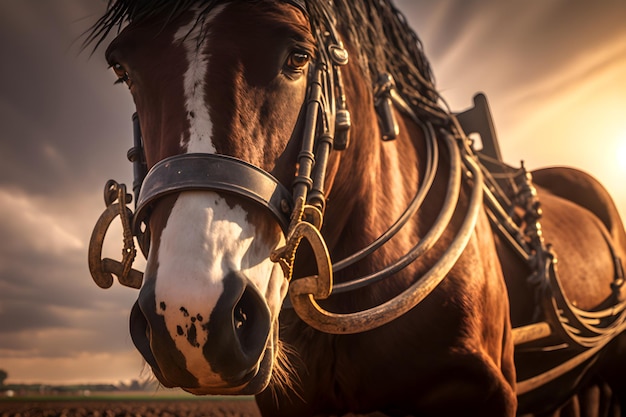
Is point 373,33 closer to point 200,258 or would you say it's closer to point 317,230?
point 317,230

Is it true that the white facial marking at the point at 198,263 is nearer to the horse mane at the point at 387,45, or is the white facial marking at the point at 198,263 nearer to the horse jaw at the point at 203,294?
the horse jaw at the point at 203,294

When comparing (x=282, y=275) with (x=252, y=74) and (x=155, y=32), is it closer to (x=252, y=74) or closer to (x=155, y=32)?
(x=252, y=74)

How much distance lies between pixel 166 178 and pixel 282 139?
0.44 metres

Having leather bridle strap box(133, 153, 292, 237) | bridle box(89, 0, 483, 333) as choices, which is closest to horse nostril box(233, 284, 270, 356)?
bridle box(89, 0, 483, 333)

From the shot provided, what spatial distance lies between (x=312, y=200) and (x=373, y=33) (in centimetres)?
137

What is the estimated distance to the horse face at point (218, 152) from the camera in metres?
1.24

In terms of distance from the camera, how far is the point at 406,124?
2781 millimetres

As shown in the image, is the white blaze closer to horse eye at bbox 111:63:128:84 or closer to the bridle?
the bridle

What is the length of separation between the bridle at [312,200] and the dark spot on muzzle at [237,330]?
0.55 feet

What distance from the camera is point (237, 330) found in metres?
1.33

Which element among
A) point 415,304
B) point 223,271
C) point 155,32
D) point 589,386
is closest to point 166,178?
point 223,271

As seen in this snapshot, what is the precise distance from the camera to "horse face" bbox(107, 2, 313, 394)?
1.24 meters

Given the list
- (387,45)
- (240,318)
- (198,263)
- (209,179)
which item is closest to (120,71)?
(209,179)

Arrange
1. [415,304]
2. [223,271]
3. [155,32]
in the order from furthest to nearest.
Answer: [415,304] → [155,32] → [223,271]
